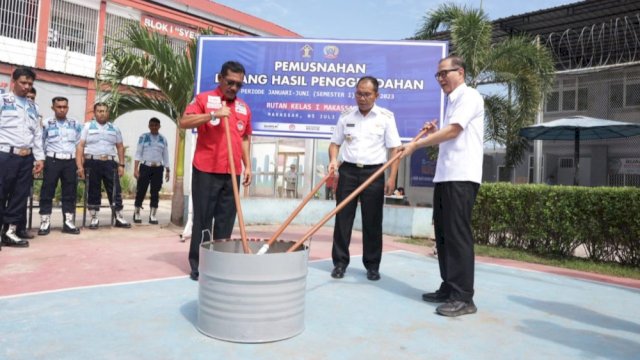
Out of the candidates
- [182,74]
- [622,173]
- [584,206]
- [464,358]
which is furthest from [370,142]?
[622,173]

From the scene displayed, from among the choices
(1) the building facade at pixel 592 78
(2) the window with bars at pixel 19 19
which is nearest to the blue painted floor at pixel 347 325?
(1) the building facade at pixel 592 78

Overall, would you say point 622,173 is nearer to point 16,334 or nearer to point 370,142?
point 370,142

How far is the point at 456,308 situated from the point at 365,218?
114 cm

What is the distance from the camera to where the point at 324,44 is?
5684 millimetres

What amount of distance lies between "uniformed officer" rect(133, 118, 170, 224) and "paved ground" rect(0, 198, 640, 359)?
2841 millimetres

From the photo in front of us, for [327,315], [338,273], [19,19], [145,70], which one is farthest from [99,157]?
[19,19]

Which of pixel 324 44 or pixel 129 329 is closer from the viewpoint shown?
pixel 129 329

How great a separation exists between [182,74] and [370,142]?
382 cm

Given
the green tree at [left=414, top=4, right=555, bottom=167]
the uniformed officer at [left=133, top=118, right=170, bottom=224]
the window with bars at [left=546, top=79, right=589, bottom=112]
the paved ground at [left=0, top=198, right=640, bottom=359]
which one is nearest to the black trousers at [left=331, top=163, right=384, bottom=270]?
the paved ground at [left=0, top=198, right=640, bottom=359]

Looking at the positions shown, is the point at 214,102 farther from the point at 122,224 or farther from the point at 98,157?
the point at 122,224

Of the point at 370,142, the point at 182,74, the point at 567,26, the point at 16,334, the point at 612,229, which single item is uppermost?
the point at 567,26

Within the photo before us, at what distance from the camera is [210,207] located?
3.37 m

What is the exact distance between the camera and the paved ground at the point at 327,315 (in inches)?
80.1

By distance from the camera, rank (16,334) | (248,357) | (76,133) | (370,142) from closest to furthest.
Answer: (248,357) → (16,334) → (370,142) → (76,133)
